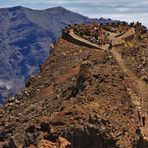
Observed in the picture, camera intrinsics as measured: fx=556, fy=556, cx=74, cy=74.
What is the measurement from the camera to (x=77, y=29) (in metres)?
91.5

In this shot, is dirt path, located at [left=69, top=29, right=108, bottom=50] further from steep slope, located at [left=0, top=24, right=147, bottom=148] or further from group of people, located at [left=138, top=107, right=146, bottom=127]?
group of people, located at [left=138, top=107, right=146, bottom=127]

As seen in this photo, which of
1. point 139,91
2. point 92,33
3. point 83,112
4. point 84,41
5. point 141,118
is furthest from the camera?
point 92,33

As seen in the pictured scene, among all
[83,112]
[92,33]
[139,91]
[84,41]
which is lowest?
[84,41]

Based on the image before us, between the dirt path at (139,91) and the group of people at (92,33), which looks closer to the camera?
the dirt path at (139,91)

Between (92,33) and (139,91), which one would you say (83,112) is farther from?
(92,33)

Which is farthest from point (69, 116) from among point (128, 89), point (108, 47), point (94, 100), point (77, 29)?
point (77, 29)

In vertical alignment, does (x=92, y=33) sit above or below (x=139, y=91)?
below

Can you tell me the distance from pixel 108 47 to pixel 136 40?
26.0ft

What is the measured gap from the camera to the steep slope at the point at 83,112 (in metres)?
31.4

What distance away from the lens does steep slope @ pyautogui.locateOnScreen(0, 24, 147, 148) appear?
103ft

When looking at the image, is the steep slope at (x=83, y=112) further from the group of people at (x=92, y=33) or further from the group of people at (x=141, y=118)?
the group of people at (x=92, y=33)

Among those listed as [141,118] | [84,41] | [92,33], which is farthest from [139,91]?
[92,33]

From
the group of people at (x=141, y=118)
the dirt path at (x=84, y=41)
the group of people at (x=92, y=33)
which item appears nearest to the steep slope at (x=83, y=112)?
the group of people at (x=141, y=118)

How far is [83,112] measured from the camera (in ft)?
115
